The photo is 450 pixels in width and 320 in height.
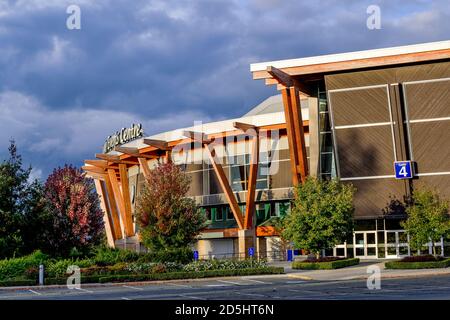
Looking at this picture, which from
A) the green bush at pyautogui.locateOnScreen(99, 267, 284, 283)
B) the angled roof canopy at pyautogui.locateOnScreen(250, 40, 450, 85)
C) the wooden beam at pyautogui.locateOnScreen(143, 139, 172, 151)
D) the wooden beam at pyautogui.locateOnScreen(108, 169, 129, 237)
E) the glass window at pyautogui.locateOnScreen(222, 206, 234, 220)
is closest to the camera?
the green bush at pyautogui.locateOnScreen(99, 267, 284, 283)

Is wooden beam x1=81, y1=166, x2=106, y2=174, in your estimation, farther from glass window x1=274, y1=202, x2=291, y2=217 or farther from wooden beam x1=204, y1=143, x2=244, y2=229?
glass window x1=274, y1=202, x2=291, y2=217

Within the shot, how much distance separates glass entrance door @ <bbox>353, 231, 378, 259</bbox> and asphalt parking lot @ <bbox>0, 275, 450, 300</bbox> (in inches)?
697

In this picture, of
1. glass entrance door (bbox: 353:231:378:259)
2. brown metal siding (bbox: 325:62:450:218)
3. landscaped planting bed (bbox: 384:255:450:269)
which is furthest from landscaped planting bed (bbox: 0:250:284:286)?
glass entrance door (bbox: 353:231:378:259)

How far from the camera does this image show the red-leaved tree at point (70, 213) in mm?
39000

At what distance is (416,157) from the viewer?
4506 cm

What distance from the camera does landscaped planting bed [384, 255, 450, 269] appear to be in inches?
1399

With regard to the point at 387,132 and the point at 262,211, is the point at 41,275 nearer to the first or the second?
the point at 387,132

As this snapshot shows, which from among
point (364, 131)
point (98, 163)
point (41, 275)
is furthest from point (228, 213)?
point (41, 275)

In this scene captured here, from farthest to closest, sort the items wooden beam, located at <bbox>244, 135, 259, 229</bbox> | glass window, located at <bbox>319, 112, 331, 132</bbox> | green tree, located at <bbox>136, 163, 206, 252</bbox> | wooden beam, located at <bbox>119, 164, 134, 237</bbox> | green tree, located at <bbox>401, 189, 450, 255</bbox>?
wooden beam, located at <bbox>119, 164, 134, 237</bbox>, wooden beam, located at <bbox>244, 135, 259, 229</bbox>, glass window, located at <bbox>319, 112, 331, 132</bbox>, green tree, located at <bbox>136, 163, 206, 252</bbox>, green tree, located at <bbox>401, 189, 450, 255</bbox>

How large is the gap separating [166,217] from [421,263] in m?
17.3

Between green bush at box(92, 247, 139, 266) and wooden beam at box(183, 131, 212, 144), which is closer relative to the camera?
green bush at box(92, 247, 139, 266)

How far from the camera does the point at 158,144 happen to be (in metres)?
59.3
